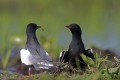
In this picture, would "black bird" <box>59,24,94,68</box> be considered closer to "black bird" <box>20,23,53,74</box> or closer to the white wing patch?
"black bird" <box>20,23,53,74</box>

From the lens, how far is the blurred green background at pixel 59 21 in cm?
1612

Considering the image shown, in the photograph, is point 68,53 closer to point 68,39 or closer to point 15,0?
point 68,39

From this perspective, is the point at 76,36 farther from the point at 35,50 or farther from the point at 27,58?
the point at 27,58

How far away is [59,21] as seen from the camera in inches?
757

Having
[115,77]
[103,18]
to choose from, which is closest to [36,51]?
[115,77]

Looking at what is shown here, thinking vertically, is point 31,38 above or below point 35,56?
above

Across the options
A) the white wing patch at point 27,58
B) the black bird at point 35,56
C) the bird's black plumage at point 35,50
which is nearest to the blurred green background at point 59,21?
the bird's black plumage at point 35,50

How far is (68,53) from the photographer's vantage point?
12133 millimetres

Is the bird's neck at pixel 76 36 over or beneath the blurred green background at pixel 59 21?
beneath

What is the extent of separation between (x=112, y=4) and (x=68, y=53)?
10222mm

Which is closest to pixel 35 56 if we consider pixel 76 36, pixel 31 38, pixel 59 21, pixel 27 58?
pixel 27 58

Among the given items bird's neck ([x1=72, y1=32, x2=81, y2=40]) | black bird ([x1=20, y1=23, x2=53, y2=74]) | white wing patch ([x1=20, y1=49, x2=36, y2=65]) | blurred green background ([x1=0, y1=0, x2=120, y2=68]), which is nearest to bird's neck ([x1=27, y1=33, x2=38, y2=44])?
black bird ([x1=20, y1=23, x2=53, y2=74])

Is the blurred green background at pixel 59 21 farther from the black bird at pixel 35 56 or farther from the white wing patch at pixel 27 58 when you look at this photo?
the white wing patch at pixel 27 58

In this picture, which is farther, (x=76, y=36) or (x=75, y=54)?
(x=76, y=36)
